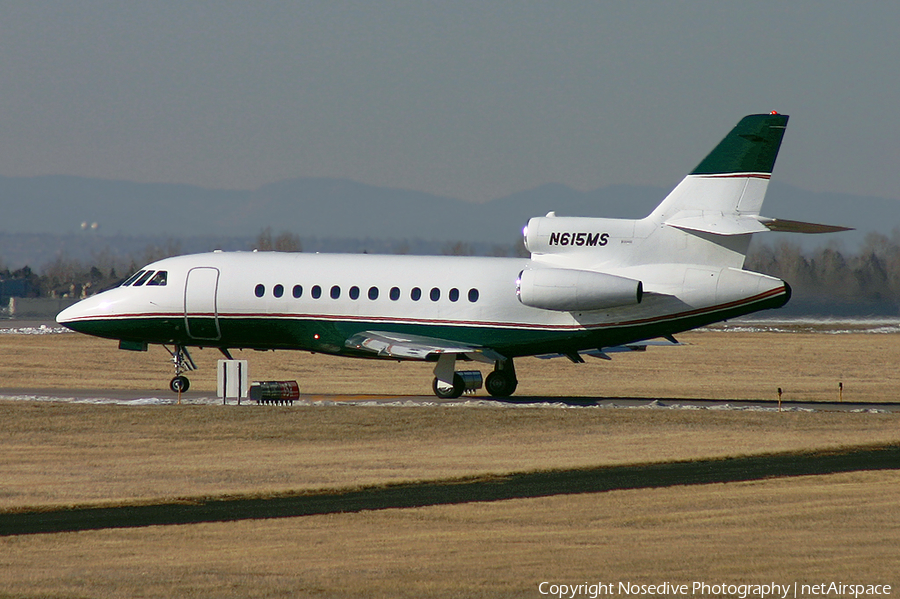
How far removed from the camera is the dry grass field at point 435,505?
13898 mm

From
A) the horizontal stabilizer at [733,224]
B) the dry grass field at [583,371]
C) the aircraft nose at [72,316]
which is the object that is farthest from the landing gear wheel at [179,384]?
the horizontal stabilizer at [733,224]

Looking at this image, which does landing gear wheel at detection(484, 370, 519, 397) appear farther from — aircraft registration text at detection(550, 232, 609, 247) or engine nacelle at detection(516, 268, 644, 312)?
aircraft registration text at detection(550, 232, 609, 247)

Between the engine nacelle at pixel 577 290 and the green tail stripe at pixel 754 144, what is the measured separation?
167 inches

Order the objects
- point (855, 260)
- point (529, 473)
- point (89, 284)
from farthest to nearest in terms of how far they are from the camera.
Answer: point (89, 284), point (855, 260), point (529, 473)

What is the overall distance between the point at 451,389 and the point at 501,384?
174 cm

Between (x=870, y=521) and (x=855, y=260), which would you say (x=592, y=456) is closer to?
(x=870, y=521)

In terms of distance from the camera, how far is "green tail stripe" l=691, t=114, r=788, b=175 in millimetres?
32875

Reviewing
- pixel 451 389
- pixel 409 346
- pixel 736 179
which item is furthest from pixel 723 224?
pixel 409 346

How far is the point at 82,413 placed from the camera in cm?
3048

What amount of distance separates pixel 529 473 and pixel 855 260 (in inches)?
2470

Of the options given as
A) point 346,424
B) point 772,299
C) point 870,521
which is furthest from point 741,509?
point 772,299

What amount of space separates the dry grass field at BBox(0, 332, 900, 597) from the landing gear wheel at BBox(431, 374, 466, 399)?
3836 millimetres

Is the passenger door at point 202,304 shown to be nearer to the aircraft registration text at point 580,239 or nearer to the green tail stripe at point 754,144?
the aircraft registration text at point 580,239

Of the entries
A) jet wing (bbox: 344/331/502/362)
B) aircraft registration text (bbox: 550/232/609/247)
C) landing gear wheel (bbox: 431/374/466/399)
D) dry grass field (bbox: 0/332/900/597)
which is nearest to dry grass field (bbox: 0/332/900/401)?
dry grass field (bbox: 0/332/900/597)
